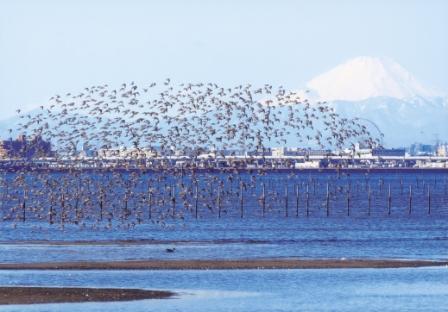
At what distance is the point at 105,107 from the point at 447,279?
30.3 meters

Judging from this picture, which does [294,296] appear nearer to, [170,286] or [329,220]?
[170,286]

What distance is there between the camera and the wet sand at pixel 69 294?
214 feet

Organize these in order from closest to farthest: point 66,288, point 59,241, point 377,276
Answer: point 66,288 < point 377,276 < point 59,241

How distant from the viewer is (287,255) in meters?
92.5

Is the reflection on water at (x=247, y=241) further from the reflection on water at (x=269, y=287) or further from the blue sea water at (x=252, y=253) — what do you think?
the reflection on water at (x=269, y=287)

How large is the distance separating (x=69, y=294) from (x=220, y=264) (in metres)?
18.4

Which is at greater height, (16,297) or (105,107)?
(105,107)

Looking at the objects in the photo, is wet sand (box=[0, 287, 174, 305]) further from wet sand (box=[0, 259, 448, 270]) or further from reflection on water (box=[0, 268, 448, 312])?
wet sand (box=[0, 259, 448, 270])

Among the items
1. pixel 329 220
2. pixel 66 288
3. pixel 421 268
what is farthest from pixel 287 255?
pixel 329 220

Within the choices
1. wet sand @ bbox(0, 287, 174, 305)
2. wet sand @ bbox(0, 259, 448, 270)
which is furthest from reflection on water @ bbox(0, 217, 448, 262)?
wet sand @ bbox(0, 287, 174, 305)

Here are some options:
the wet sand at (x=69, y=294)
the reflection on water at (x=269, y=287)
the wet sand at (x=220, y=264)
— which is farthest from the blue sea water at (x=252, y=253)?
the wet sand at (x=220, y=264)

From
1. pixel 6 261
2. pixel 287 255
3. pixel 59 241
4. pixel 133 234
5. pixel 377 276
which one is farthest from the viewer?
pixel 133 234

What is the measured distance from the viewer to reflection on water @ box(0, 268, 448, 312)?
62.6 m

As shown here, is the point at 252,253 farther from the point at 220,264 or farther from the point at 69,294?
the point at 69,294
